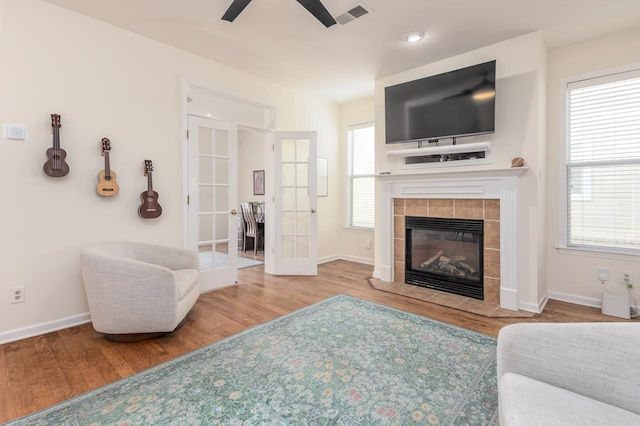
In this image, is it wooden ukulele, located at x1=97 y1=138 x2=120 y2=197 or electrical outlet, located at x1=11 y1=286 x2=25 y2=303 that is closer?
electrical outlet, located at x1=11 y1=286 x2=25 y2=303

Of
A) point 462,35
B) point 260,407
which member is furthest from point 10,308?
point 462,35

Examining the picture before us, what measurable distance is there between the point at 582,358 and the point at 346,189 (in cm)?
449

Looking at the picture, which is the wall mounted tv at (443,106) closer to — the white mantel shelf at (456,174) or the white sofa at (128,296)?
the white mantel shelf at (456,174)

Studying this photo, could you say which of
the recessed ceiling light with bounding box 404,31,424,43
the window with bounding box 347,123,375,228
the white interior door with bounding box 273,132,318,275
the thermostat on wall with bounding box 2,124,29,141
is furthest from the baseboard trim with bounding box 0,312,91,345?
the recessed ceiling light with bounding box 404,31,424,43

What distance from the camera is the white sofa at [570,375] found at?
999 mm

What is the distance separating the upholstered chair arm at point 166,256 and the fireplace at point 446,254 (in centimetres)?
259

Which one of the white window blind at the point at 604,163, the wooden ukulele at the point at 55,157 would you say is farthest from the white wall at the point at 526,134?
the wooden ukulele at the point at 55,157

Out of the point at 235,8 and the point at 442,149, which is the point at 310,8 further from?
the point at 442,149

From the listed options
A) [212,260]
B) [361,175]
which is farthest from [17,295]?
[361,175]

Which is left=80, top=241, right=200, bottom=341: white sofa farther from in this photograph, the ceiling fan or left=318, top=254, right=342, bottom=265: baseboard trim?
left=318, top=254, right=342, bottom=265: baseboard trim

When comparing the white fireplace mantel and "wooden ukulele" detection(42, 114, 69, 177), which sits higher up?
"wooden ukulele" detection(42, 114, 69, 177)

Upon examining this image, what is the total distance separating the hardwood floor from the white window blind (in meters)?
0.81

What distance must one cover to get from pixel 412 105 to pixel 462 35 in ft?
2.80

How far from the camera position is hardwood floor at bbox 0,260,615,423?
1871mm
